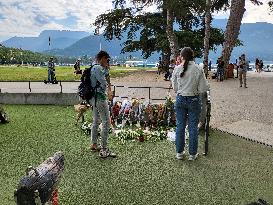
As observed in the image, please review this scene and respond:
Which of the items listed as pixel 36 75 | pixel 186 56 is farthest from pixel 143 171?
pixel 36 75

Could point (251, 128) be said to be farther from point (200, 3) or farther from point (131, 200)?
point (200, 3)

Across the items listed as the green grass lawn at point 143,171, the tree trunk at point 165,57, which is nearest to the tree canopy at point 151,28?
the tree trunk at point 165,57

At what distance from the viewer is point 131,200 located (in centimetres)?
597

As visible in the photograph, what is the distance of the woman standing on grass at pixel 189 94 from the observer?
7.84 m

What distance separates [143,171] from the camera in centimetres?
734

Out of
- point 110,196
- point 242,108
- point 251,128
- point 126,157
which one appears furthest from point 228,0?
point 110,196

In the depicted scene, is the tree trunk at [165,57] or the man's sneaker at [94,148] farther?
the tree trunk at [165,57]

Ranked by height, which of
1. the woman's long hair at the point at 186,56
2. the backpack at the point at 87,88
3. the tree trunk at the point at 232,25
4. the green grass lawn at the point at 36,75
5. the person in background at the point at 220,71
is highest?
the tree trunk at the point at 232,25

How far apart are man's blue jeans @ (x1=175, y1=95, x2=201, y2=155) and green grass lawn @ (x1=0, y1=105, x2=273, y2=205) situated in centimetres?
34

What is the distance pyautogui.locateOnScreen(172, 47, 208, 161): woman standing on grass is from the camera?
7840 millimetres

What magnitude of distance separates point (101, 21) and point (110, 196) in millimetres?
33315

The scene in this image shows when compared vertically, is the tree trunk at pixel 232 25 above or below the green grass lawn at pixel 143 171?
above

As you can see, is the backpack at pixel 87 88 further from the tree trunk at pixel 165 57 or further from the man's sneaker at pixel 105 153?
the tree trunk at pixel 165 57

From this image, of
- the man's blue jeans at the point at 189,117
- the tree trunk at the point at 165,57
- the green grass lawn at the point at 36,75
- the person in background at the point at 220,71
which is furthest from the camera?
the tree trunk at the point at 165,57
